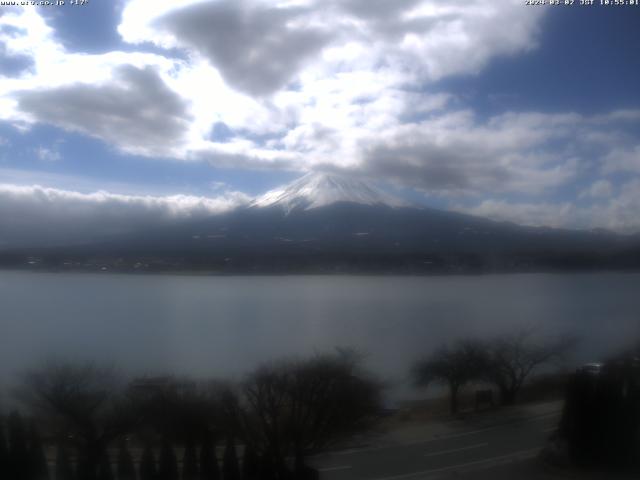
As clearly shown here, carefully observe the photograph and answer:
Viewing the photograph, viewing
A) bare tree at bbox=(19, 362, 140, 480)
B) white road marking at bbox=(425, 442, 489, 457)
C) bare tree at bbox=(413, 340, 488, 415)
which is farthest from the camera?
bare tree at bbox=(413, 340, 488, 415)

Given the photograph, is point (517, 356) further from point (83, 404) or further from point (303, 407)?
point (83, 404)

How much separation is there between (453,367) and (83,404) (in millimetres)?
2446

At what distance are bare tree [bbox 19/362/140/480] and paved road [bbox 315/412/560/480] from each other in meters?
1.26

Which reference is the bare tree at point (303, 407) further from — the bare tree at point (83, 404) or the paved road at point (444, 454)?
the bare tree at point (83, 404)

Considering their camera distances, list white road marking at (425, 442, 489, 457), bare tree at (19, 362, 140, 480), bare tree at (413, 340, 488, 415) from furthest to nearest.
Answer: bare tree at (413, 340, 488, 415) < white road marking at (425, 442, 489, 457) < bare tree at (19, 362, 140, 480)

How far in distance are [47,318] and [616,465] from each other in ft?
13.2

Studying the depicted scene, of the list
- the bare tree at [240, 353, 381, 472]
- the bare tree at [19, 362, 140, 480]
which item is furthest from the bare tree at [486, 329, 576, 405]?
the bare tree at [19, 362, 140, 480]

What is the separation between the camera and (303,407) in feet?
10.5

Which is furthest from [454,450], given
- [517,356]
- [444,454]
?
[517,356]

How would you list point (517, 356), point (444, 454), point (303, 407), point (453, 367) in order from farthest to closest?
point (517, 356) < point (453, 367) < point (444, 454) < point (303, 407)

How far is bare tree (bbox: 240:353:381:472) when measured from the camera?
3.13 m

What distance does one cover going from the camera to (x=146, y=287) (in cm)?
416

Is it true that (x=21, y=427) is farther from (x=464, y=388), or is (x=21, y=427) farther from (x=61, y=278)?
(x=464, y=388)

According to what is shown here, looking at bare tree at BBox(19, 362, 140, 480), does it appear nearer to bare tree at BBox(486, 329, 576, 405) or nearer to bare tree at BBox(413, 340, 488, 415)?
bare tree at BBox(413, 340, 488, 415)
